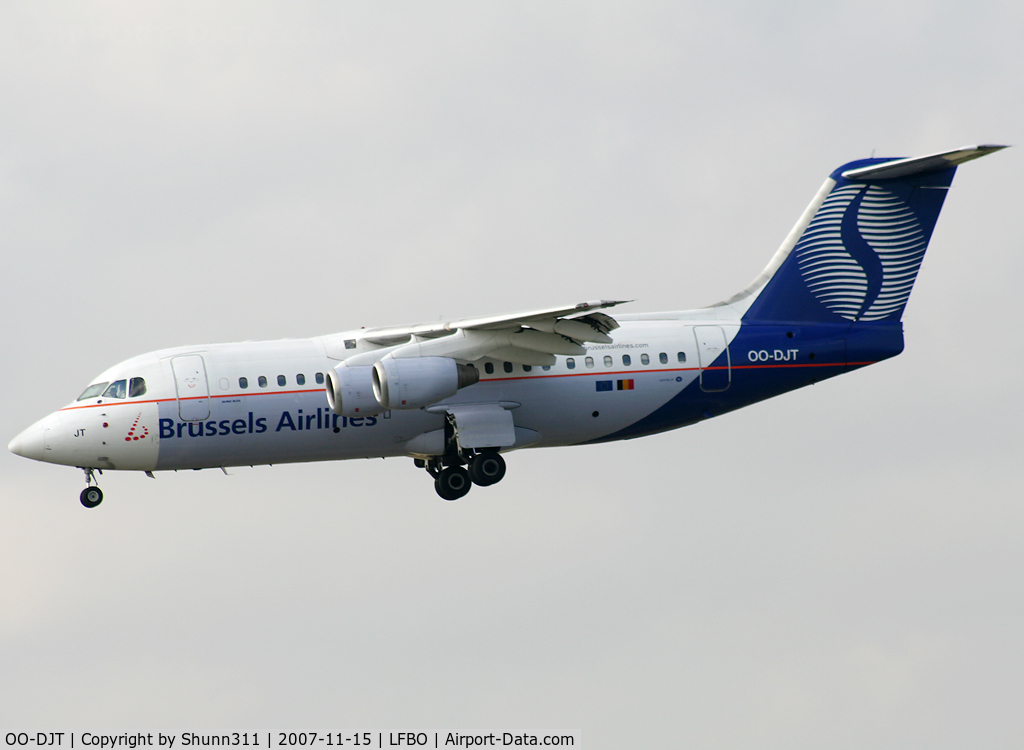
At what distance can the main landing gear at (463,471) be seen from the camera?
27375mm

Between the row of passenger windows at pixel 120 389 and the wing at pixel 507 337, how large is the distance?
3717 millimetres

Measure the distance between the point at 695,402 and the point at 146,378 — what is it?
31.4 ft

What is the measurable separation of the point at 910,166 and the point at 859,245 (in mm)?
1722

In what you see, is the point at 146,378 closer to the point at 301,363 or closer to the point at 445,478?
the point at 301,363

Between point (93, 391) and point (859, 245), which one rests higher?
point (859, 245)

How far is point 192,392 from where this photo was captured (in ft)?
86.3

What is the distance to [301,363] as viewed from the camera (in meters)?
26.8

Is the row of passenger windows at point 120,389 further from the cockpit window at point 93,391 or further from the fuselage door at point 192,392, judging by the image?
the fuselage door at point 192,392

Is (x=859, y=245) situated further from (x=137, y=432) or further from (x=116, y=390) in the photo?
(x=116, y=390)

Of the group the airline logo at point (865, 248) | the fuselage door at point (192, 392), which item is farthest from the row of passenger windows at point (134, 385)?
the airline logo at point (865, 248)

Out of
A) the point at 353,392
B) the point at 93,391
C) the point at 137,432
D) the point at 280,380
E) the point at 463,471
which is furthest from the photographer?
the point at 463,471

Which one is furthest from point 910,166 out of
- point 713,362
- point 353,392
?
point 353,392

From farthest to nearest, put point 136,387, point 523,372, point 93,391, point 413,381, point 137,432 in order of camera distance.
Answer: point 523,372, point 93,391, point 136,387, point 137,432, point 413,381

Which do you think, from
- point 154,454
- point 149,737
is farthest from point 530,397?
point 149,737
